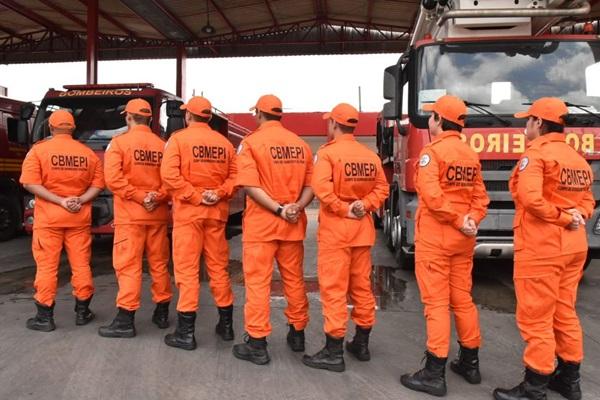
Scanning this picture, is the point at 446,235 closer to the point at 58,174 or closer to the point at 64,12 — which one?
the point at 58,174

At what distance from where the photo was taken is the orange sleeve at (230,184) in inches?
158

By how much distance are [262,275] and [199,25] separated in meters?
15.2

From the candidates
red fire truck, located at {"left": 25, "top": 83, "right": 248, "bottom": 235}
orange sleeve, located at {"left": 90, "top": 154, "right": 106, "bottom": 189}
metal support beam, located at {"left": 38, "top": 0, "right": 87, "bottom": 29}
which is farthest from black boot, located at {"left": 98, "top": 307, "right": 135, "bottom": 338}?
metal support beam, located at {"left": 38, "top": 0, "right": 87, "bottom": 29}

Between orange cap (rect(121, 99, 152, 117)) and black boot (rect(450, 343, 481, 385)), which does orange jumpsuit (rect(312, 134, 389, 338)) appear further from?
orange cap (rect(121, 99, 152, 117))

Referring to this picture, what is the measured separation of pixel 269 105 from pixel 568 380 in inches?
101

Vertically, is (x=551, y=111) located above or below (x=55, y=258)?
above

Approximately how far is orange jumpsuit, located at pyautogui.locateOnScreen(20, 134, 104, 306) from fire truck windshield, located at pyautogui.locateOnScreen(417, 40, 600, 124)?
3.34 m

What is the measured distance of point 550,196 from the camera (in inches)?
120

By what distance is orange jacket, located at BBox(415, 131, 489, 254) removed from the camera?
3.21m

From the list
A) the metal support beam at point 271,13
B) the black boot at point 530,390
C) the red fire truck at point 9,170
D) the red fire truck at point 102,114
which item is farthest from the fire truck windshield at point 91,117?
the metal support beam at point 271,13

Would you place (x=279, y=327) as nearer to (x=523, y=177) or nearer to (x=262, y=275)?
(x=262, y=275)

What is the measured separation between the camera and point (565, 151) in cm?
307

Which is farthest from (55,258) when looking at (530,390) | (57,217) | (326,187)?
(530,390)

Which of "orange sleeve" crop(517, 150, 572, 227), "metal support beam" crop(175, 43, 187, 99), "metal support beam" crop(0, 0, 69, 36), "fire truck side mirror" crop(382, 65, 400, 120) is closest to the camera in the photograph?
"orange sleeve" crop(517, 150, 572, 227)
